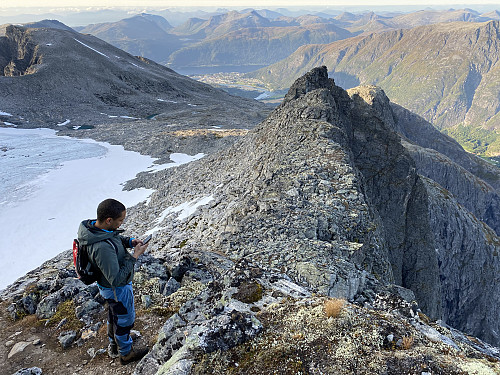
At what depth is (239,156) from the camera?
114 feet

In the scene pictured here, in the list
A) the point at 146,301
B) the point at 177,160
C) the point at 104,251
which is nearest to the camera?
the point at 104,251

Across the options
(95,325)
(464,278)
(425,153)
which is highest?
(95,325)

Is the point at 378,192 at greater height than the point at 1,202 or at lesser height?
greater

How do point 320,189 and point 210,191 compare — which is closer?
point 320,189

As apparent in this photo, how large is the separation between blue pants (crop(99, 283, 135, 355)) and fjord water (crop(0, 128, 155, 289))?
85.0 feet

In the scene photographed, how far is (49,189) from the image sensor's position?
161 feet

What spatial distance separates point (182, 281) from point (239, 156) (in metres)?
22.7

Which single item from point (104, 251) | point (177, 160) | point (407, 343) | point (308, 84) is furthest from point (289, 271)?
point (177, 160)

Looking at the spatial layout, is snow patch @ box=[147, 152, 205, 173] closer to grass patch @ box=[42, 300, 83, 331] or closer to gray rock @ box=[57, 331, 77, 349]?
grass patch @ box=[42, 300, 83, 331]

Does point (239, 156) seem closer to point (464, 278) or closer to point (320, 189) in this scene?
point (320, 189)

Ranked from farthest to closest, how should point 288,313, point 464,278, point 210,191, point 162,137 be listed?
point 162,137, point 464,278, point 210,191, point 288,313

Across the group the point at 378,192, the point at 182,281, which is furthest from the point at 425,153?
the point at 182,281

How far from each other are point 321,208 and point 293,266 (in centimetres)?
591

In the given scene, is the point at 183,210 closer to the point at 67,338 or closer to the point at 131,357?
→ the point at 67,338
